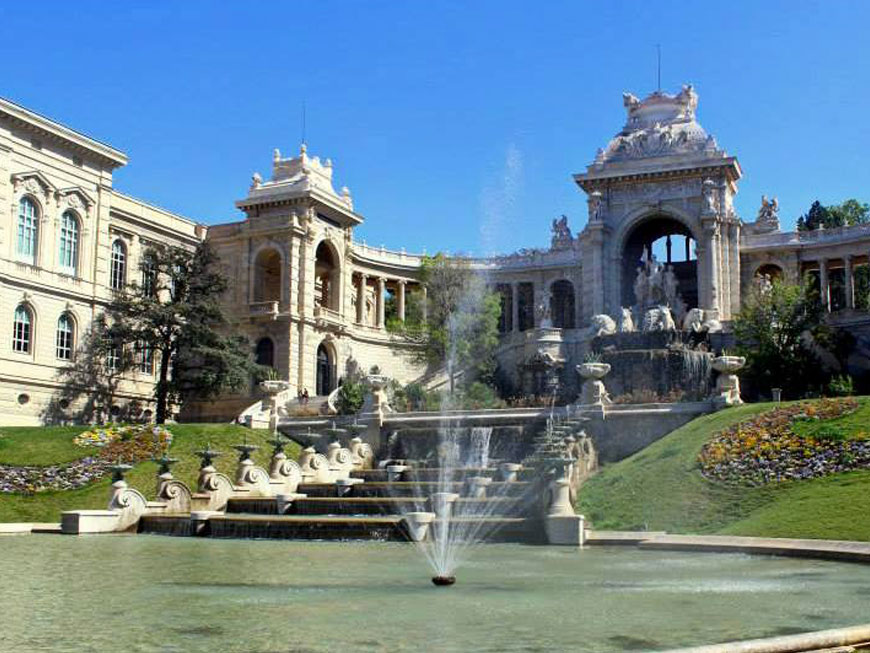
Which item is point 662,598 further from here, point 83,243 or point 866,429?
point 83,243

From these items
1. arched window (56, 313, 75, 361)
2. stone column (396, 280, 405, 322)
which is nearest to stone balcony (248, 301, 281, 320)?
arched window (56, 313, 75, 361)

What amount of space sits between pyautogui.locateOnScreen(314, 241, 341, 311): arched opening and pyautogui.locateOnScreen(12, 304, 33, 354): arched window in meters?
21.3

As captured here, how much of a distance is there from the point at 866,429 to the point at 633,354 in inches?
898

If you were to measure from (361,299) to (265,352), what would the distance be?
1391cm

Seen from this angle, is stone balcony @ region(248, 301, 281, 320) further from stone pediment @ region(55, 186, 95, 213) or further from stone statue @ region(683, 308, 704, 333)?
stone statue @ region(683, 308, 704, 333)

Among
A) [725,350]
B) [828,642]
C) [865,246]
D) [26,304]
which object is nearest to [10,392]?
[26,304]

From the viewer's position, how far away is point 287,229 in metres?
67.6

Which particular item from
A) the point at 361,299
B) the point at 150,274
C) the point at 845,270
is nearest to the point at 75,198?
the point at 150,274

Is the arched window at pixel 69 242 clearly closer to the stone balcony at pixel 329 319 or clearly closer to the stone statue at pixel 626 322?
the stone balcony at pixel 329 319

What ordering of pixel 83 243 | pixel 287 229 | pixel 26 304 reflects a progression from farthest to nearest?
pixel 287 229, pixel 83 243, pixel 26 304

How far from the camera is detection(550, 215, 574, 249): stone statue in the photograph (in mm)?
83375

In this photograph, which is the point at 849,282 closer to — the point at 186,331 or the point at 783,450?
the point at 186,331

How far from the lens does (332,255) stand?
2896 inches

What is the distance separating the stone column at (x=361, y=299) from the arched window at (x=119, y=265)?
20536 millimetres
